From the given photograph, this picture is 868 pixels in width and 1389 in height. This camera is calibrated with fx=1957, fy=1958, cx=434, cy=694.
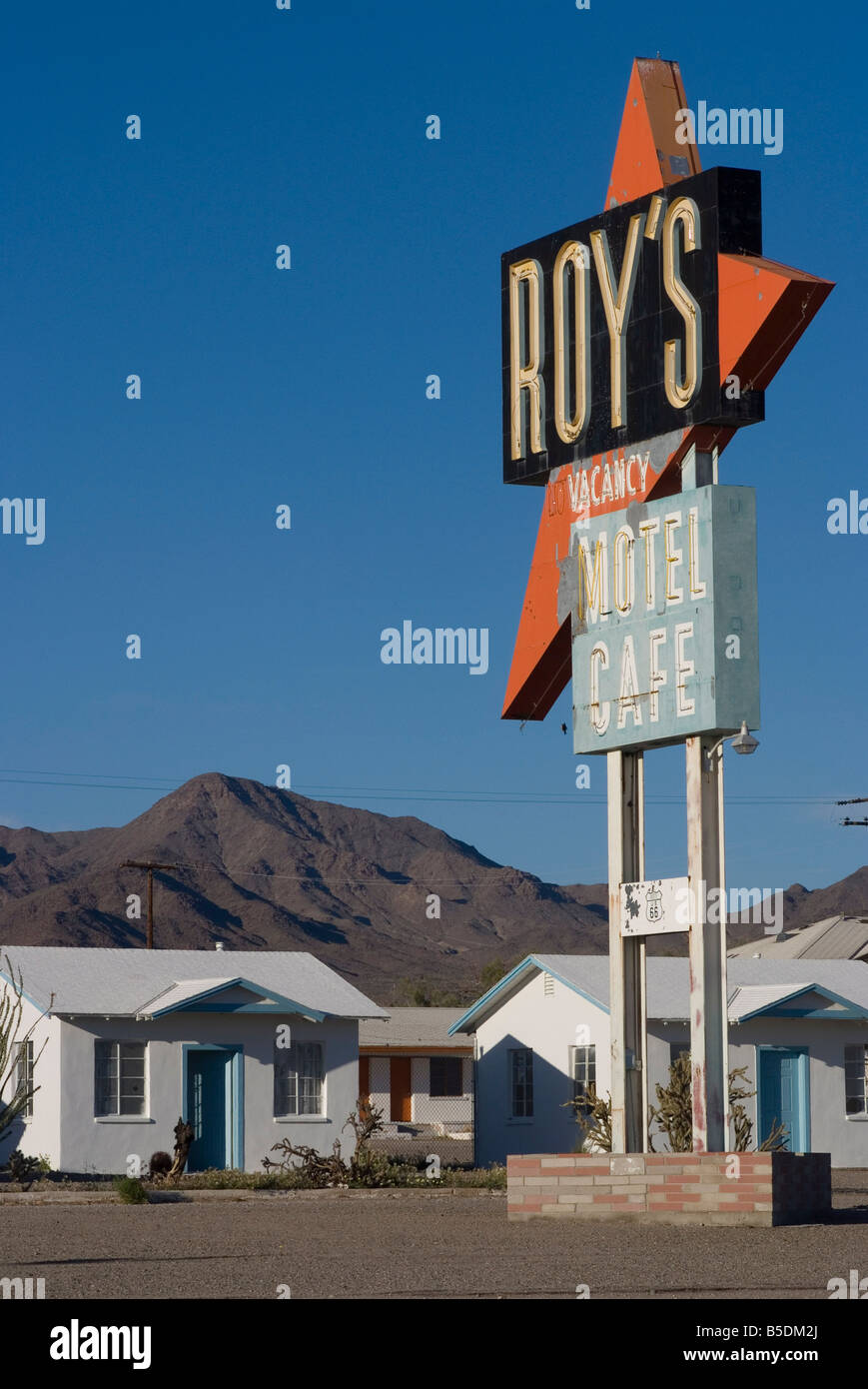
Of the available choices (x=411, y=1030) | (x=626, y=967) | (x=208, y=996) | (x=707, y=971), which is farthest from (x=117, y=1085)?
(x=411, y=1030)

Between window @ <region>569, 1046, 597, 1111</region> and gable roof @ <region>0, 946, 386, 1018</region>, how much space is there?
3431 mm

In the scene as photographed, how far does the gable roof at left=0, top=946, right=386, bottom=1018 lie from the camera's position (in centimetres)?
3056

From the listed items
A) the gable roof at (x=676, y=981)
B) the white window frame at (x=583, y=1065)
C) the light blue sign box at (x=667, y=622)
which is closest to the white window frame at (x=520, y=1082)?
the gable roof at (x=676, y=981)

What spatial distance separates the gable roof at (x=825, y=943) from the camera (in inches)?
2073

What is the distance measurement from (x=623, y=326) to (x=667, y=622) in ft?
10.3

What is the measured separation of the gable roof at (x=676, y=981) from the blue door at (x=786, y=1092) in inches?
42.5

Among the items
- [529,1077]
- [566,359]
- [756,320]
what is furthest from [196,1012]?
[756,320]

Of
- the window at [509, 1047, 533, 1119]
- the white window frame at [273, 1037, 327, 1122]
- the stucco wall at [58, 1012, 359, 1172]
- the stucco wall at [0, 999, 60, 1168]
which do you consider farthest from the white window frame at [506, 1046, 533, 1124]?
the stucco wall at [0, 999, 60, 1168]

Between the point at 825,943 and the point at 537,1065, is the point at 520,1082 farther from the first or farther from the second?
the point at 825,943

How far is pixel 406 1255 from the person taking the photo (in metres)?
15.3

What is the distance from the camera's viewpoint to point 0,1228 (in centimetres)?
1888

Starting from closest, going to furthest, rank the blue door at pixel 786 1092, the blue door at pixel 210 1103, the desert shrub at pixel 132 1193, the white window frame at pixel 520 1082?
the desert shrub at pixel 132 1193, the blue door at pixel 210 1103, the blue door at pixel 786 1092, the white window frame at pixel 520 1082

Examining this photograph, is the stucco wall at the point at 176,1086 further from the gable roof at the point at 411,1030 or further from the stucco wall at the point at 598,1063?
the gable roof at the point at 411,1030
